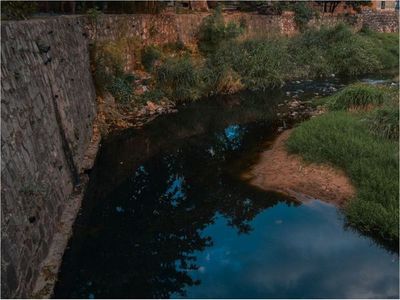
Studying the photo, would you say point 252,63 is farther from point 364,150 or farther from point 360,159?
point 360,159

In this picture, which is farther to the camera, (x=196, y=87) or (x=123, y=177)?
(x=196, y=87)

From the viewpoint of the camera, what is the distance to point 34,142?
22.7 ft

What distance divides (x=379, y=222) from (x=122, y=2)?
14.5 metres

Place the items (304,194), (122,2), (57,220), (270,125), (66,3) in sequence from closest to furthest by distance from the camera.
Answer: (57,220), (304,194), (270,125), (66,3), (122,2)

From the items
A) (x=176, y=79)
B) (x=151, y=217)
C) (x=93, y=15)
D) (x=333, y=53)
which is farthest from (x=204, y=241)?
(x=333, y=53)

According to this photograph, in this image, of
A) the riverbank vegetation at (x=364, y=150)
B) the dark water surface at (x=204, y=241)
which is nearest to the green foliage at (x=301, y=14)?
the riverbank vegetation at (x=364, y=150)

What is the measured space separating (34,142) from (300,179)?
18.0ft

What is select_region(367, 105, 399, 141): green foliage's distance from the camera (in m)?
10.4

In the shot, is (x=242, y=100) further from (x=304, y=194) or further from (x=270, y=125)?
(x=304, y=194)

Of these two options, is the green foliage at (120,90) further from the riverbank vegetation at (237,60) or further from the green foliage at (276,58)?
the green foliage at (276,58)

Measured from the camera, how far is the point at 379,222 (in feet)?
25.7

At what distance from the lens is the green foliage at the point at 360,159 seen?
788cm

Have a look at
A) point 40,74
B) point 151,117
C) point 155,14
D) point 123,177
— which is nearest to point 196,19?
point 155,14

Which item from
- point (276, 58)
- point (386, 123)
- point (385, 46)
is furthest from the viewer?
point (385, 46)
